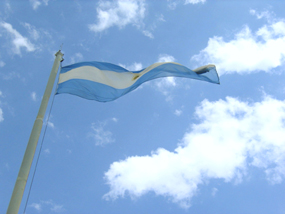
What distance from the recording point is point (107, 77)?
15391 millimetres

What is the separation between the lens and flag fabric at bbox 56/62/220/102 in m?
13.8

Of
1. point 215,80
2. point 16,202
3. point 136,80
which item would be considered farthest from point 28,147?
point 215,80

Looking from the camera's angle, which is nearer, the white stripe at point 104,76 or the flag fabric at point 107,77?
the flag fabric at point 107,77

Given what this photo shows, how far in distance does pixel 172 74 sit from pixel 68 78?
4989mm

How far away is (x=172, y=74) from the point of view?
14.9 m

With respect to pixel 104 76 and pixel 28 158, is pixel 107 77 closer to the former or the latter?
pixel 104 76

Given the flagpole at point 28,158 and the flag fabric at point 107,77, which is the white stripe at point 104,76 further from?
the flagpole at point 28,158

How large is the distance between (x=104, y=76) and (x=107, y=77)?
199mm

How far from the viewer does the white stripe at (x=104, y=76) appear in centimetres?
1397

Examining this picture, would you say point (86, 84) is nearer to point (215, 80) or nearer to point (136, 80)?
point (136, 80)

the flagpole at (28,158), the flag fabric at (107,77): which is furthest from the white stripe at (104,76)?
the flagpole at (28,158)

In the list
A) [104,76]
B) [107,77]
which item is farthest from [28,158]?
[107,77]

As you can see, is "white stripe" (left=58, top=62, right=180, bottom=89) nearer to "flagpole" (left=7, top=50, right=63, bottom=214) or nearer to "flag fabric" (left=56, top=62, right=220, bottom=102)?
"flag fabric" (left=56, top=62, right=220, bottom=102)

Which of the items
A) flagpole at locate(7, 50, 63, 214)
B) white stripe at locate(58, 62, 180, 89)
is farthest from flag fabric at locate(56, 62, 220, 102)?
flagpole at locate(7, 50, 63, 214)
